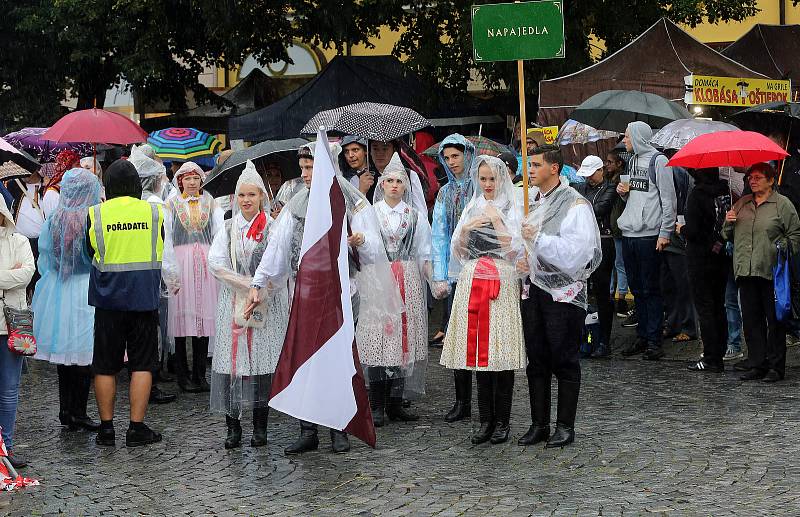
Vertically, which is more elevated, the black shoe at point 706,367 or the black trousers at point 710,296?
the black trousers at point 710,296

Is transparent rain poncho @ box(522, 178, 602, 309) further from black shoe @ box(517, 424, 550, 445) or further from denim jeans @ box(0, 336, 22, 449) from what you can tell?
denim jeans @ box(0, 336, 22, 449)

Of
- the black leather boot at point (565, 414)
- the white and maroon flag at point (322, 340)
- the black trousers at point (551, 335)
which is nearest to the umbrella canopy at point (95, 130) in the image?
the white and maroon flag at point (322, 340)


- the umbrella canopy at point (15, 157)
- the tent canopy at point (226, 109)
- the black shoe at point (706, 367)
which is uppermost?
the tent canopy at point (226, 109)

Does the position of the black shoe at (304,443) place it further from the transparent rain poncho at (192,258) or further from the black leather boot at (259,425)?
the transparent rain poncho at (192,258)

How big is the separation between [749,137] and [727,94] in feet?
11.8

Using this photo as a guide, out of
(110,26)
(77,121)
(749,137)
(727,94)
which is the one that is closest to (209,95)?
(110,26)

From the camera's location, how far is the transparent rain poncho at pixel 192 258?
34.0 feet

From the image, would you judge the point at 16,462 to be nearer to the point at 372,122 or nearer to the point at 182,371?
the point at 182,371

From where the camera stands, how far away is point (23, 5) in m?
22.4

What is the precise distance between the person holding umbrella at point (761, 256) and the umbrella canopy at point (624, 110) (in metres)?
2.87

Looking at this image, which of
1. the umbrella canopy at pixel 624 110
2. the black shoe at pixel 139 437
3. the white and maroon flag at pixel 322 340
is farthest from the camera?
the umbrella canopy at pixel 624 110

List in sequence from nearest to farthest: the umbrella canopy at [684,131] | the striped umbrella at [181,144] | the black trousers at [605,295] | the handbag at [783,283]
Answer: the handbag at [783,283]
the umbrella canopy at [684,131]
the black trousers at [605,295]
the striped umbrella at [181,144]

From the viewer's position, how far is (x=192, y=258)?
10.4 metres

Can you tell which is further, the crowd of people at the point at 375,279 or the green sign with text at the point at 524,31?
the green sign with text at the point at 524,31
